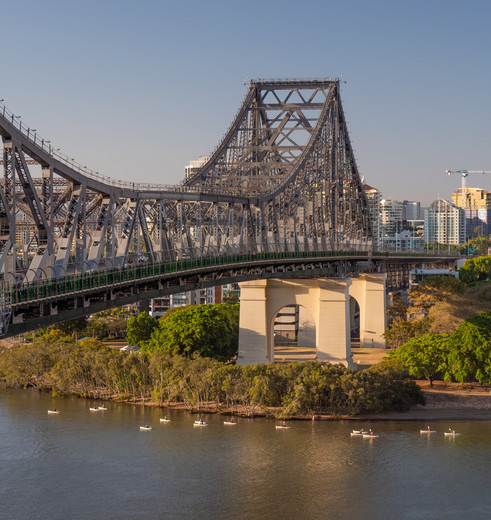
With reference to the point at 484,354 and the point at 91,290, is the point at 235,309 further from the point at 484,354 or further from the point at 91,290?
the point at 91,290

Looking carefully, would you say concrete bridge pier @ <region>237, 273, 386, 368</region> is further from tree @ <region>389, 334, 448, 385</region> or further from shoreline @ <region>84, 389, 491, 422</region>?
shoreline @ <region>84, 389, 491, 422</region>

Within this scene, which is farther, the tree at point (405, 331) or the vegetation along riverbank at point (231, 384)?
the tree at point (405, 331)

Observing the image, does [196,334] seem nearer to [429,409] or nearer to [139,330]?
[139,330]

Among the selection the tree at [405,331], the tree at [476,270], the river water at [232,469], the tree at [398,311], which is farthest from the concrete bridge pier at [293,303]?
the tree at [476,270]

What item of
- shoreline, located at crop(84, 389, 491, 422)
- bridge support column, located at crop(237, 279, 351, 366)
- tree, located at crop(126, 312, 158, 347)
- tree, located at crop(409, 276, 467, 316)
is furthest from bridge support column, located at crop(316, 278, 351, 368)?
tree, located at crop(409, 276, 467, 316)

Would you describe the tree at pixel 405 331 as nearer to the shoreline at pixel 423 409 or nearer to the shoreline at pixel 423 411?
the shoreline at pixel 423 409

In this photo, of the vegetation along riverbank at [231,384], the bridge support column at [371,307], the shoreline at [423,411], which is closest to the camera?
the shoreline at [423,411]

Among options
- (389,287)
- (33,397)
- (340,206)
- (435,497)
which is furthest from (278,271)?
(389,287)
